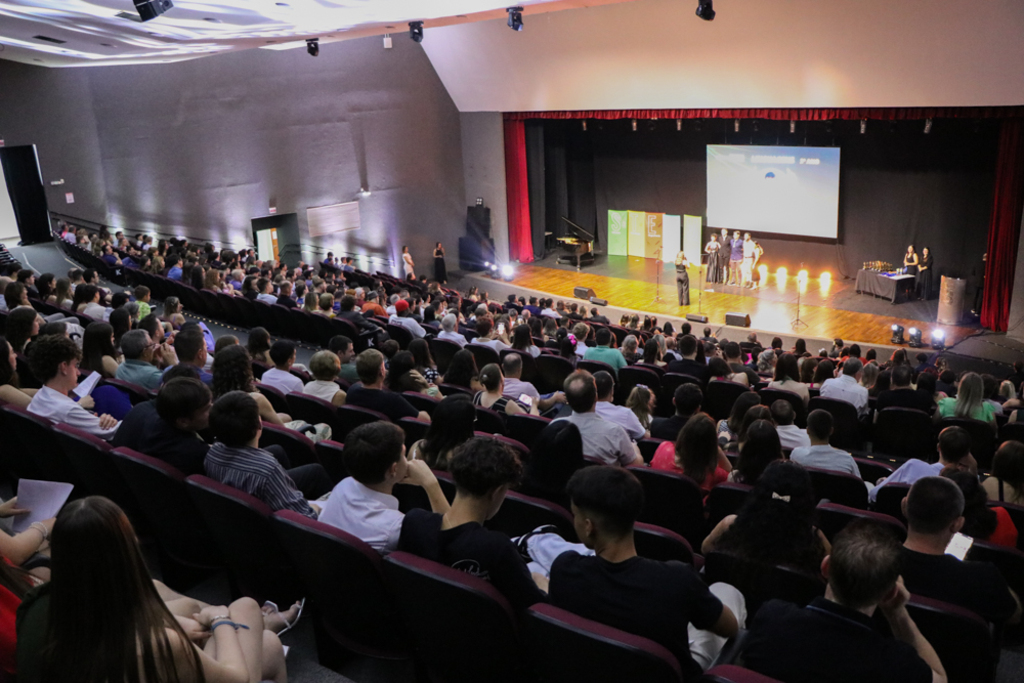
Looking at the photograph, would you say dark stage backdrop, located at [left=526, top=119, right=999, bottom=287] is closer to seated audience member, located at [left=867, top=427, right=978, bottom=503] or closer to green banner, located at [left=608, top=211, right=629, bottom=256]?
green banner, located at [left=608, top=211, right=629, bottom=256]

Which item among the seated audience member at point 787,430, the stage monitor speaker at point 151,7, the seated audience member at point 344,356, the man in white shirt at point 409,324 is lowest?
the man in white shirt at point 409,324

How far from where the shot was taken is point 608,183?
19453 millimetres

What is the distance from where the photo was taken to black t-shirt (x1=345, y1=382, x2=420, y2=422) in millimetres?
4504

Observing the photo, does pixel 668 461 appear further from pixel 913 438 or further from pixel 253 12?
pixel 253 12

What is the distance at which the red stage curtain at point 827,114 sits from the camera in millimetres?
11352

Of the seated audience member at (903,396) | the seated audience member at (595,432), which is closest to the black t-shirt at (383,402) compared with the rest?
the seated audience member at (595,432)

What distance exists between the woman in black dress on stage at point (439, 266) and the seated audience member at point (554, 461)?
1546 centimetres

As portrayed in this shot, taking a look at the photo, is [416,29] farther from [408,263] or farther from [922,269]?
[922,269]

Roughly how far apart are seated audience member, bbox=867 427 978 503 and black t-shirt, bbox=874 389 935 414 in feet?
7.10

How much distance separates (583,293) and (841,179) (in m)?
5.45

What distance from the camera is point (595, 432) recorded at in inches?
159

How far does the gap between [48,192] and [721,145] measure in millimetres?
13227

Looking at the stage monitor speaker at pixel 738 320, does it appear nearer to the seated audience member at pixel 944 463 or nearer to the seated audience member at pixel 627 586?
the seated audience member at pixel 944 463

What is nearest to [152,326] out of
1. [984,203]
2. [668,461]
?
[668,461]
